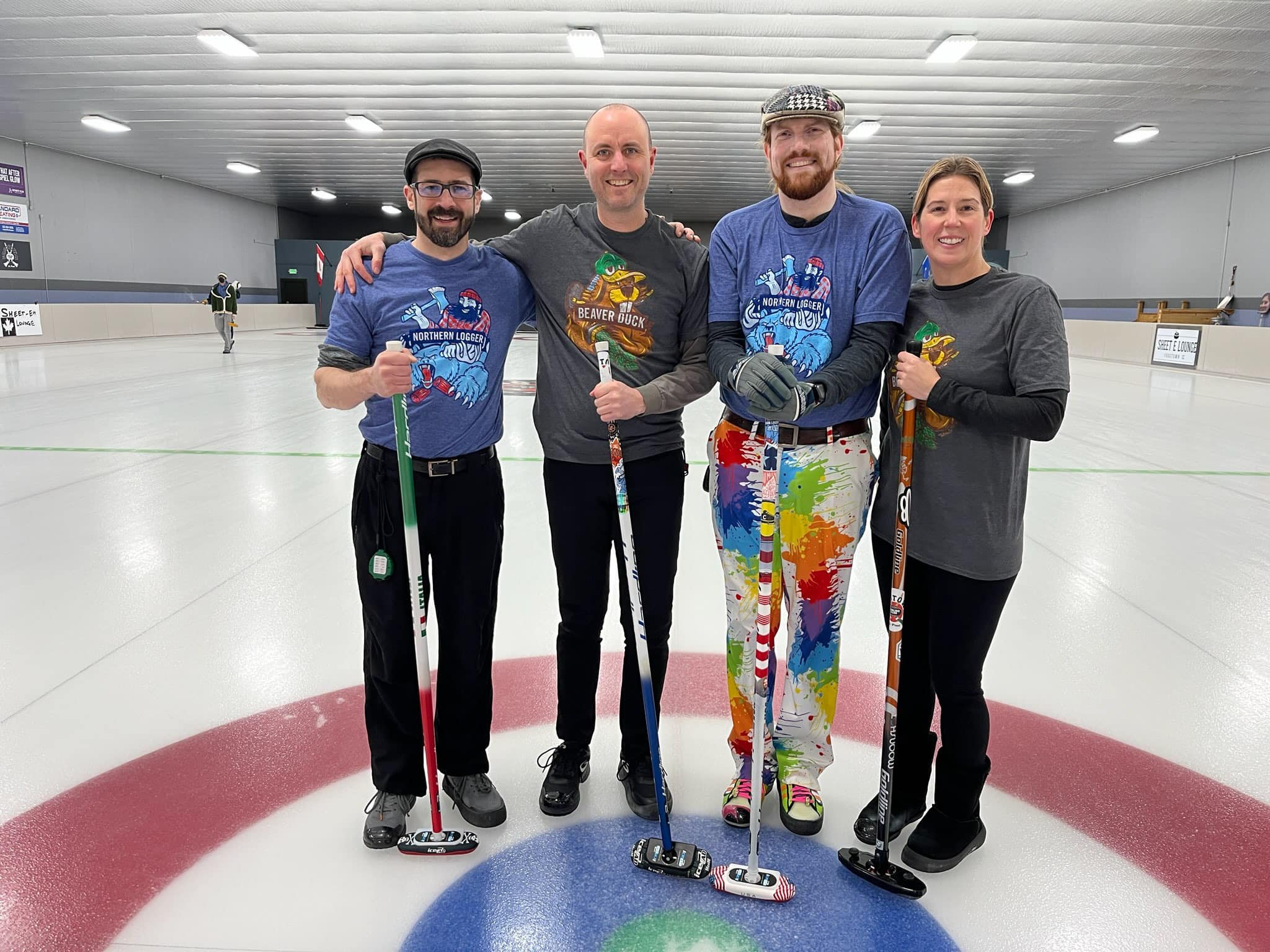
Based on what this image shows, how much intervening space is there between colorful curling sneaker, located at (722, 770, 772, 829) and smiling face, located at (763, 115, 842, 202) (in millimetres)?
1469

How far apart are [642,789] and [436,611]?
2.36 ft

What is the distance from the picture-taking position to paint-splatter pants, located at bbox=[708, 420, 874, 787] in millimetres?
1914

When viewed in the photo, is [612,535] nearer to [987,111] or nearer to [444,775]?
[444,775]

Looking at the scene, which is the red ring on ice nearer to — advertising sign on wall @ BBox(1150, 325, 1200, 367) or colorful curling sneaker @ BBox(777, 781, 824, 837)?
colorful curling sneaker @ BBox(777, 781, 824, 837)

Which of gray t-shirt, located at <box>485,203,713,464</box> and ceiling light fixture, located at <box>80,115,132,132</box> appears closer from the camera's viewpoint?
gray t-shirt, located at <box>485,203,713,464</box>

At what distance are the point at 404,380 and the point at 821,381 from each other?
0.91m

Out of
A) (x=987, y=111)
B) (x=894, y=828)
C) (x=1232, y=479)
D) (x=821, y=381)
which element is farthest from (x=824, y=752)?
(x=987, y=111)

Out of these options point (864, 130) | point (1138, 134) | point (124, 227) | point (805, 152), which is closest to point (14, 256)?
point (124, 227)

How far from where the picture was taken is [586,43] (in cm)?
953

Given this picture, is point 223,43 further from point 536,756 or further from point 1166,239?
point 1166,239

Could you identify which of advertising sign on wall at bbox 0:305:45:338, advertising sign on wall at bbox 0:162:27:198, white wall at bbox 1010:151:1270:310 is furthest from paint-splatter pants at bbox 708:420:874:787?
advertising sign on wall at bbox 0:162:27:198

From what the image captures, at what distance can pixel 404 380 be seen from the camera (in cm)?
178

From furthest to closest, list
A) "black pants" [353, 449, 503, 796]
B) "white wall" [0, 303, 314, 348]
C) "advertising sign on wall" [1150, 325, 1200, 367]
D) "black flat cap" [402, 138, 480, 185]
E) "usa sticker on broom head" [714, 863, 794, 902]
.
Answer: "white wall" [0, 303, 314, 348], "advertising sign on wall" [1150, 325, 1200, 367], "black pants" [353, 449, 503, 796], "black flat cap" [402, 138, 480, 185], "usa sticker on broom head" [714, 863, 794, 902]

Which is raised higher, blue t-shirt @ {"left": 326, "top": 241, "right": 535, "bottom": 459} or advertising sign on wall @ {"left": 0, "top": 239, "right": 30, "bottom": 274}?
advertising sign on wall @ {"left": 0, "top": 239, "right": 30, "bottom": 274}
